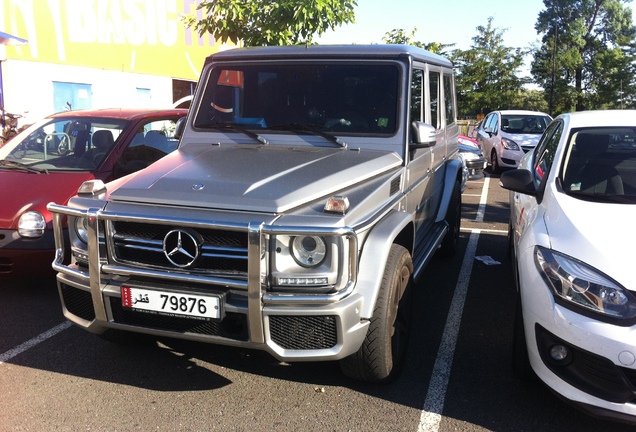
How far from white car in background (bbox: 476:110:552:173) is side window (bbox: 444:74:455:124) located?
845 centimetres

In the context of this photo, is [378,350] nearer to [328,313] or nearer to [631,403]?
[328,313]

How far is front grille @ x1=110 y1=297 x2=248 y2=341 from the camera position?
9.91 feet

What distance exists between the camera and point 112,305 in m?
3.19

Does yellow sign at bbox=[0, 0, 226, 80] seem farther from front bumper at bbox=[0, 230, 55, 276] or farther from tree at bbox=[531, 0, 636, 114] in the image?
tree at bbox=[531, 0, 636, 114]

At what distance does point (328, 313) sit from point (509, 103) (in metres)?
35.7

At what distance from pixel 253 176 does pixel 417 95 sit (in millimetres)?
1715

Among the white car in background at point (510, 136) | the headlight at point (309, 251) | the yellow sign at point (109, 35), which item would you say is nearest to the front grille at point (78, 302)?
the headlight at point (309, 251)

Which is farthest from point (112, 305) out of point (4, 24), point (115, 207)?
point (4, 24)

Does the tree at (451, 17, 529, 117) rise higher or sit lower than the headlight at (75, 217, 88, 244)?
higher

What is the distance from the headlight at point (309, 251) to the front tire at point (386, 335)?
1.60 ft

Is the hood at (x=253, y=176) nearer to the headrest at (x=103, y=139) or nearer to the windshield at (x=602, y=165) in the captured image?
the windshield at (x=602, y=165)

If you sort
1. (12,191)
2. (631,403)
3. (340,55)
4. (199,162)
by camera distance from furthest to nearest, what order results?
(12,191)
(340,55)
(199,162)
(631,403)

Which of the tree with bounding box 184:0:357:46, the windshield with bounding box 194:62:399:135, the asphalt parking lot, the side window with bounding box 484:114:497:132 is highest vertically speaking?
the tree with bounding box 184:0:357:46

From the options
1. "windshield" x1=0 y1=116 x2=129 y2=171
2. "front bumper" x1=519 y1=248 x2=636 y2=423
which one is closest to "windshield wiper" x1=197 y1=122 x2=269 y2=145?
"windshield" x1=0 y1=116 x2=129 y2=171
